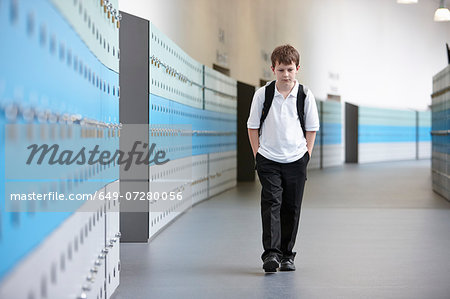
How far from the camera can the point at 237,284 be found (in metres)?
4.55

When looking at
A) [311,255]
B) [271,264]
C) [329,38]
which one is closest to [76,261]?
[271,264]

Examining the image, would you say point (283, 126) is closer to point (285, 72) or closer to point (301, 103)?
point (301, 103)

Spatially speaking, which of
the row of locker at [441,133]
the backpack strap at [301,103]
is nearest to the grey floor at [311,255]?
the row of locker at [441,133]

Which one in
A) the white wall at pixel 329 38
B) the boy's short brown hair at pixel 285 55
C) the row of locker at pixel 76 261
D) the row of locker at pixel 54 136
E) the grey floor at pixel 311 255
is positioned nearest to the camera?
the row of locker at pixel 54 136

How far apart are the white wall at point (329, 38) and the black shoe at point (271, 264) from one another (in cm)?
415

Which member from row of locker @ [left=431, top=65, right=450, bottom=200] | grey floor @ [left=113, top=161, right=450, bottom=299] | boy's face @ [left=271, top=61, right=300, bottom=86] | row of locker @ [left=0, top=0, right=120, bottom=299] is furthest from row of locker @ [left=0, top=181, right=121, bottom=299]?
row of locker @ [left=431, top=65, right=450, bottom=200]

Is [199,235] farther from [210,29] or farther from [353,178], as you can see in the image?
[353,178]

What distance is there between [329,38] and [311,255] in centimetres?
1692

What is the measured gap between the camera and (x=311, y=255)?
5.63m

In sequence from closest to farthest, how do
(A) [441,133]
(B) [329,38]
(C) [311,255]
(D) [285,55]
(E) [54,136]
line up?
(E) [54,136]
(D) [285,55]
(C) [311,255]
(A) [441,133]
(B) [329,38]

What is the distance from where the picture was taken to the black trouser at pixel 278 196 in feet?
16.1

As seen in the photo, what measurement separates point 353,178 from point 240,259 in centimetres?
1030

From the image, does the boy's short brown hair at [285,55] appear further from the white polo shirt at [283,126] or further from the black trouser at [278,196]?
the black trouser at [278,196]

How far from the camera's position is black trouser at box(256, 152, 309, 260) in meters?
4.90
